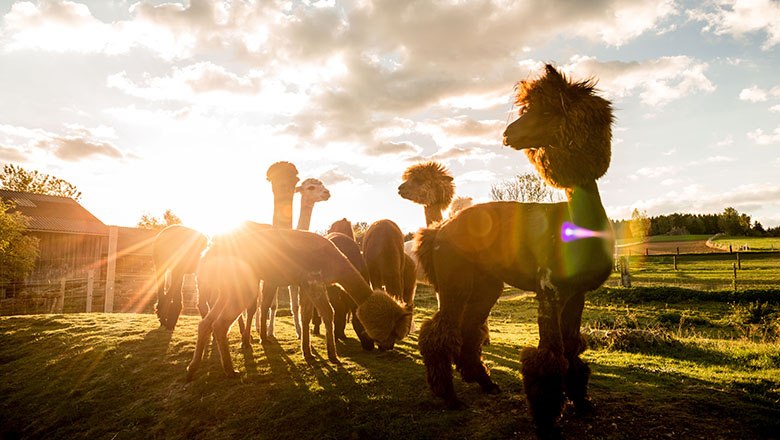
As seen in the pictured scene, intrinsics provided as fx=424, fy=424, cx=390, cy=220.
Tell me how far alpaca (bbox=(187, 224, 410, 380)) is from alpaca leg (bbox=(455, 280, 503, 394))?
0.95 metres

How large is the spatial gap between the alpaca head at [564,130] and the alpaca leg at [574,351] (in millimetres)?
1285

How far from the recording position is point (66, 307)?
74.3ft

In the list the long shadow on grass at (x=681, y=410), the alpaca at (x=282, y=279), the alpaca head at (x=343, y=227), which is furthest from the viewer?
the alpaca head at (x=343, y=227)

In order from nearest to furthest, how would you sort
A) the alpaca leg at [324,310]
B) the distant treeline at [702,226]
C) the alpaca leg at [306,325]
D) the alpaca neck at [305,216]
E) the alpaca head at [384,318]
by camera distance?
the alpaca head at [384,318]
the alpaca leg at [324,310]
the alpaca leg at [306,325]
the alpaca neck at [305,216]
the distant treeline at [702,226]

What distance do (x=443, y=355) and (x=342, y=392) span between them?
1560 millimetres

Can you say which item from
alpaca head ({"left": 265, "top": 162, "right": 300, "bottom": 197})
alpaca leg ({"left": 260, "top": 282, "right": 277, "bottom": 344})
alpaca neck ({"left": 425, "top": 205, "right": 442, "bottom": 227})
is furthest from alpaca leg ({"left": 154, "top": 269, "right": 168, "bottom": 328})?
alpaca neck ({"left": 425, "top": 205, "right": 442, "bottom": 227})

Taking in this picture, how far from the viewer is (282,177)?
423 inches

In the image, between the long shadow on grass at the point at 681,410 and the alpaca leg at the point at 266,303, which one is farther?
the alpaca leg at the point at 266,303

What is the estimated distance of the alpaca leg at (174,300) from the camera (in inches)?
400

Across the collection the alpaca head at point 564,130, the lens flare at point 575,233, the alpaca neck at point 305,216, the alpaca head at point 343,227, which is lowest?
the lens flare at point 575,233

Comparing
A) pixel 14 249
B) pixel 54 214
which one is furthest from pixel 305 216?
pixel 54 214

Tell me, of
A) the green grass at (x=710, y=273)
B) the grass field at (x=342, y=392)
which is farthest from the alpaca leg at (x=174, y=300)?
Answer: the green grass at (x=710, y=273)

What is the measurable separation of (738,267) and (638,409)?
111 ft

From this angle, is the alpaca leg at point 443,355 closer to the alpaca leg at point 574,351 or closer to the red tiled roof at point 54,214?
the alpaca leg at point 574,351
